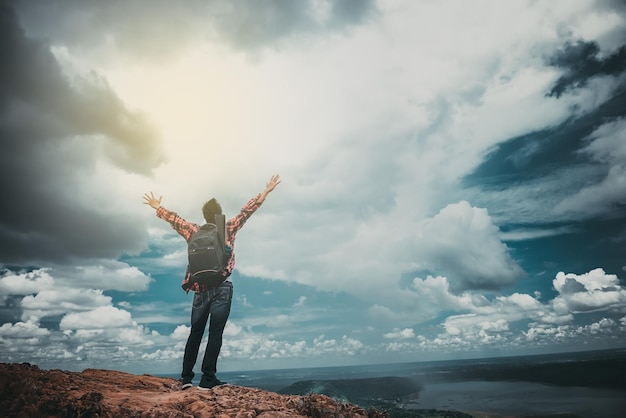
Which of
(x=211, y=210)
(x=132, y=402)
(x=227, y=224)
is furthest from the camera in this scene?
(x=211, y=210)

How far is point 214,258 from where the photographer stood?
6.79 metres

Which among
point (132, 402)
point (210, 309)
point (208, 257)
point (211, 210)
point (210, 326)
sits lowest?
point (132, 402)

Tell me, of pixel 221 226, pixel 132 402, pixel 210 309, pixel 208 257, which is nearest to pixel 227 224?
pixel 221 226

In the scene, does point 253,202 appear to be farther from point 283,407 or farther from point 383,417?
point 383,417

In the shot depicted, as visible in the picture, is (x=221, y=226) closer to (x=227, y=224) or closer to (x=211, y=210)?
(x=227, y=224)

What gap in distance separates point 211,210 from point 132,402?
14.2ft

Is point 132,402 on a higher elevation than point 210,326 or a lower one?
lower

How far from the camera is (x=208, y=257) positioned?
22.2 ft

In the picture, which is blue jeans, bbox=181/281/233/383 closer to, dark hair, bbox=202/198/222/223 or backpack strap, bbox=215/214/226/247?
backpack strap, bbox=215/214/226/247

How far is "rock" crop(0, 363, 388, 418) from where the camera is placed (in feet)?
14.4

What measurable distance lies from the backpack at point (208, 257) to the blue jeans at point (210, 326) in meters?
0.30

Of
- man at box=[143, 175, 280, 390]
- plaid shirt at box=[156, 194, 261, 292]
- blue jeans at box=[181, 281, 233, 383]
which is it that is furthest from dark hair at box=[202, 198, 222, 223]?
blue jeans at box=[181, 281, 233, 383]

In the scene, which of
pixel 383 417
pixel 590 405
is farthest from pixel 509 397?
pixel 383 417

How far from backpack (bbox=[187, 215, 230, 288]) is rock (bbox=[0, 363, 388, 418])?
2.20 meters
